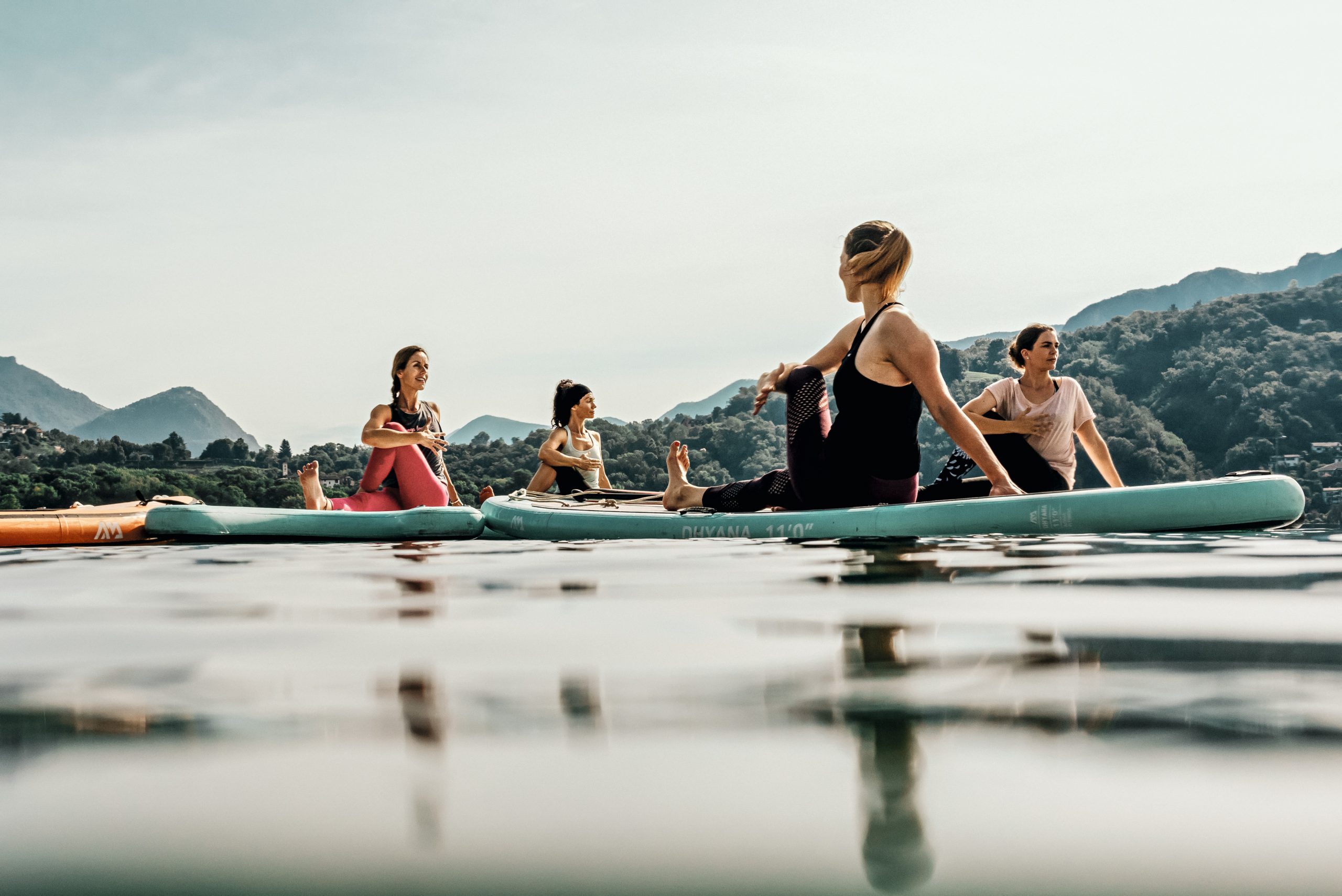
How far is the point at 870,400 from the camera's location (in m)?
4.72

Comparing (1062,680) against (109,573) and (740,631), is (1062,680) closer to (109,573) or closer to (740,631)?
(740,631)

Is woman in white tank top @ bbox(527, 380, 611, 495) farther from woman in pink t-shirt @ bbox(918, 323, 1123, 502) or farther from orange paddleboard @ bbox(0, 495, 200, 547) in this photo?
woman in pink t-shirt @ bbox(918, 323, 1123, 502)

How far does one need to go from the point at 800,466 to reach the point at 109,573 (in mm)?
2951

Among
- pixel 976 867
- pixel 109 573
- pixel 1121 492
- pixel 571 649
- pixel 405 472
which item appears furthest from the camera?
pixel 405 472

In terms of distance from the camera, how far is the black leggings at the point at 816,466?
4.96m

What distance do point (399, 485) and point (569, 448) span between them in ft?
6.06

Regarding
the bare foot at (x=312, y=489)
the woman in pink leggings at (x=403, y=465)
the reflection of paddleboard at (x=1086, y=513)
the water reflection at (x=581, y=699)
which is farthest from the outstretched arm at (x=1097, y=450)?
the water reflection at (x=581, y=699)

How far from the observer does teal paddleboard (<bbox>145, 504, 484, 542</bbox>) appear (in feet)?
22.3

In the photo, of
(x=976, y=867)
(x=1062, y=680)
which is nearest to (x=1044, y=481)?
(x=1062, y=680)

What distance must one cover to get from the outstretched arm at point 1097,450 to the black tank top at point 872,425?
4.82 feet

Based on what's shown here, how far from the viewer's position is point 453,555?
16.5 ft

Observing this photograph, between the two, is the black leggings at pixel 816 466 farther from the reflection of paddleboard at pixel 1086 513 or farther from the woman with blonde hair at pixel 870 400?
the reflection of paddleboard at pixel 1086 513

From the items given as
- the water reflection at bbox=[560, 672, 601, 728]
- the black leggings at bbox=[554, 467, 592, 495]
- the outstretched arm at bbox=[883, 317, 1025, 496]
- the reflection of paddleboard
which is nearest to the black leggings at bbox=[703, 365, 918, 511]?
the reflection of paddleboard

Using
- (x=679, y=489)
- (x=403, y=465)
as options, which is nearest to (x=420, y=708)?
(x=679, y=489)
